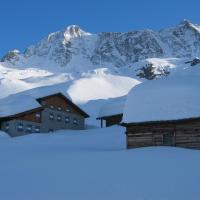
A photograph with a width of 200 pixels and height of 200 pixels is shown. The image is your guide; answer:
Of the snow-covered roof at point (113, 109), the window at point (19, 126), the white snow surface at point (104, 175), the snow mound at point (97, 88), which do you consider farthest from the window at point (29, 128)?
the snow mound at point (97, 88)

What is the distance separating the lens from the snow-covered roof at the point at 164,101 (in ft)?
113

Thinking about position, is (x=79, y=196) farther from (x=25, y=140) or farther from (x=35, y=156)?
(x=25, y=140)

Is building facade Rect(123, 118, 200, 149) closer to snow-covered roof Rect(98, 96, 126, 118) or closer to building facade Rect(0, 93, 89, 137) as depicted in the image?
building facade Rect(0, 93, 89, 137)

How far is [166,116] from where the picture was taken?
3456 centimetres

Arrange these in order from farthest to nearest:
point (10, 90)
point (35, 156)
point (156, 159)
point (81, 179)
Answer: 1. point (10, 90)
2. point (35, 156)
3. point (156, 159)
4. point (81, 179)

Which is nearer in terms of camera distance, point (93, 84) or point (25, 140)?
point (25, 140)

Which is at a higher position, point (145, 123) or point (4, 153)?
point (145, 123)

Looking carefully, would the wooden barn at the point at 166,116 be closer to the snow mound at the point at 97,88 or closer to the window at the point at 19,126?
the window at the point at 19,126

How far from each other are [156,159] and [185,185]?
674 centimetres

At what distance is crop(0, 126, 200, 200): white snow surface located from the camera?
1941cm

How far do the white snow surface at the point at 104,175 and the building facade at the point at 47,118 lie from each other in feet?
83.9

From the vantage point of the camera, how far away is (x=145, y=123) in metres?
35.3

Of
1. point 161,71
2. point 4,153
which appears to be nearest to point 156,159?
point 4,153

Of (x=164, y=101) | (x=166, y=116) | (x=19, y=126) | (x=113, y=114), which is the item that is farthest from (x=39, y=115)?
(x=166, y=116)
